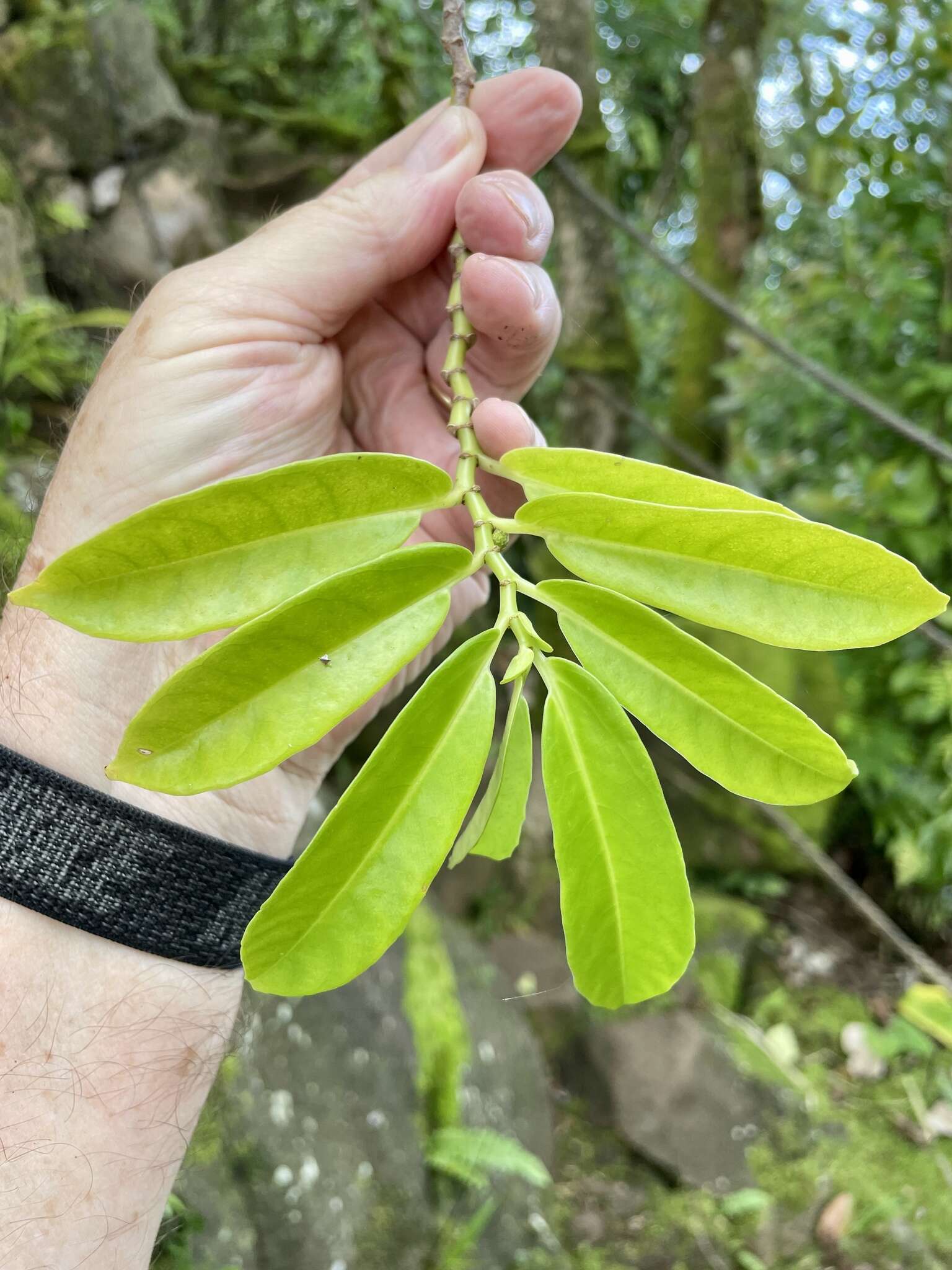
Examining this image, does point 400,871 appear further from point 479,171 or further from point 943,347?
point 943,347

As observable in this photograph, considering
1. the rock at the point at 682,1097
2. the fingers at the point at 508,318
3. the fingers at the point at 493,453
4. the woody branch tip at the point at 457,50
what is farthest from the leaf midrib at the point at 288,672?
the rock at the point at 682,1097

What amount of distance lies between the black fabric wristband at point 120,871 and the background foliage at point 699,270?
2.58 ft

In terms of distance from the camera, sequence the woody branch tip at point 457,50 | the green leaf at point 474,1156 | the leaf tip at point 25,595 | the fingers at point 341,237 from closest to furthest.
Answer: the leaf tip at point 25,595, the woody branch tip at point 457,50, the fingers at point 341,237, the green leaf at point 474,1156

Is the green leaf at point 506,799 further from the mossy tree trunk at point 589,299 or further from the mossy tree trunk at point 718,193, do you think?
the mossy tree trunk at point 718,193

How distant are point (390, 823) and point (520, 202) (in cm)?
48

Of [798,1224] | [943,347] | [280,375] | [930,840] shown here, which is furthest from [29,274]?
[798,1224]

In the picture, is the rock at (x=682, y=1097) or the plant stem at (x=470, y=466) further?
the rock at (x=682, y=1097)

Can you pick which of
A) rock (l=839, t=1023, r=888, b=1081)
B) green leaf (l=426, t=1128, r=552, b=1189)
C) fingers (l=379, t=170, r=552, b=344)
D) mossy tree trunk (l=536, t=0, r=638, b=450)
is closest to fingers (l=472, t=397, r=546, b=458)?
fingers (l=379, t=170, r=552, b=344)

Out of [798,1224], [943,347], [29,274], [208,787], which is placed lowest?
[798,1224]

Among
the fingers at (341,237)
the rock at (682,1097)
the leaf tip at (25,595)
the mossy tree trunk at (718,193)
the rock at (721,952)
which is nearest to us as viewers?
the leaf tip at (25,595)

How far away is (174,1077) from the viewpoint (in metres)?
0.72

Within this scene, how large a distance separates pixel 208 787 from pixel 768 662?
2.39 m

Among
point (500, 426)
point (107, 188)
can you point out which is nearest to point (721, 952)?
point (500, 426)

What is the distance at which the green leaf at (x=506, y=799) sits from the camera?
0.42 metres
